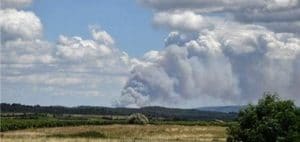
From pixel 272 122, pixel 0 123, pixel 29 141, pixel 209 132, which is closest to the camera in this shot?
pixel 272 122

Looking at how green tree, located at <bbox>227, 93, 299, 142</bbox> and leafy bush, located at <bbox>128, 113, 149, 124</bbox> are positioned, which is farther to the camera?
leafy bush, located at <bbox>128, 113, 149, 124</bbox>

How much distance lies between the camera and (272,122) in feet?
216

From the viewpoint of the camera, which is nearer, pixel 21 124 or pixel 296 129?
pixel 296 129

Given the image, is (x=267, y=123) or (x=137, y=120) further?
(x=137, y=120)

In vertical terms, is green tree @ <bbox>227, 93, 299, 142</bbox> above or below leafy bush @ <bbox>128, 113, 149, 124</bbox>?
below

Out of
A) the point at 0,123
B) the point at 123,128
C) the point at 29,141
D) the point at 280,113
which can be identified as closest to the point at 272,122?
the point at 280,113

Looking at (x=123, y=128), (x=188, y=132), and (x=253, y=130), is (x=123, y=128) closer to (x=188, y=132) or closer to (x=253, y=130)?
(x=188, y=132)

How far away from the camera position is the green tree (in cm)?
6581

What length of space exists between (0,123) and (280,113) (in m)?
85.3

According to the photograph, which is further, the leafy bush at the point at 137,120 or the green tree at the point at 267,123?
the leafy bush at the point at 137,120

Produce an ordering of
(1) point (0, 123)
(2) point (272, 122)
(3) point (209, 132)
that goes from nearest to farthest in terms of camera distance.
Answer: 1. (2) point (272, 122)
2. (3) point (209, 132)
3. (1) point (0, 123)

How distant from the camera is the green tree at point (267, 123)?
216 ft

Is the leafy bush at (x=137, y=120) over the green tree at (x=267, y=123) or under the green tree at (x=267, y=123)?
over

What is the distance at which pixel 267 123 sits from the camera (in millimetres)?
65938
